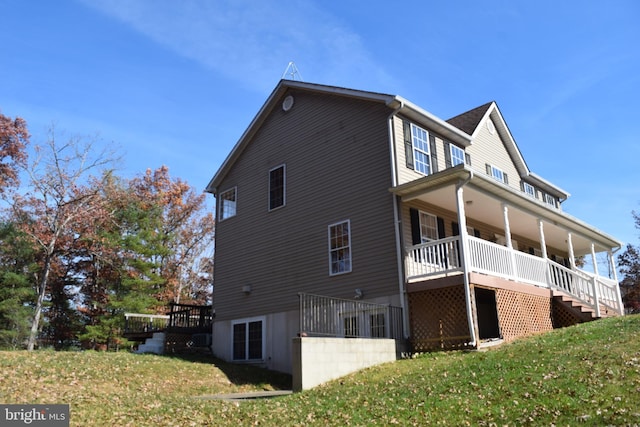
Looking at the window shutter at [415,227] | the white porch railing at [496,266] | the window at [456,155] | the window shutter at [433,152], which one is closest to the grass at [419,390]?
the white porch railing at [496,266]

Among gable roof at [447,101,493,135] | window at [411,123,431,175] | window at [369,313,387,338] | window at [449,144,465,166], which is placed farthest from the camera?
gable roof at [447,101,493,135]

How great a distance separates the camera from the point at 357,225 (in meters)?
15.6

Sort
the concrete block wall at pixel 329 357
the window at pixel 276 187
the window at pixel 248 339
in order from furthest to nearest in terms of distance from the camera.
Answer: the window at pixel 276 187
the window at pixel 248 339
the concrete block wall at pixel 329 357

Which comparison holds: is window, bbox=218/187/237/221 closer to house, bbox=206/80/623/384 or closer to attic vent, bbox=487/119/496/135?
house, bbox=206/80/623/384

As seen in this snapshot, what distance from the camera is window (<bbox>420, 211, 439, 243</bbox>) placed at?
50.6 feet

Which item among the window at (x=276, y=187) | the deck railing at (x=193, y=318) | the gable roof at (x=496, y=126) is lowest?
the deck railing at (x=193, y=318)

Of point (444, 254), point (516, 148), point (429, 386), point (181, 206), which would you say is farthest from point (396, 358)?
point (181, 206)

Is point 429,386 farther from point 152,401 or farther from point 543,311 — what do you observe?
point 543,311

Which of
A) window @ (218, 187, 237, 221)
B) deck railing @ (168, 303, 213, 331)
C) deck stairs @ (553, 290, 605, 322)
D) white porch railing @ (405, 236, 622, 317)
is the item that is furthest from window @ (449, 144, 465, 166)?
deck railing @ (168, 303, 213, 331)

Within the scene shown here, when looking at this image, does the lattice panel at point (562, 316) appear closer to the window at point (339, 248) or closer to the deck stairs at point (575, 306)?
the deck stairs at point (575, 306)

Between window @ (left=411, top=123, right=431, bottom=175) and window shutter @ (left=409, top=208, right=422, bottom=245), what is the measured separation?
1.62 m

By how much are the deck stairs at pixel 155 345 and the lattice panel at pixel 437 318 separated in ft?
32.1

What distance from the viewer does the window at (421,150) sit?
637 inches

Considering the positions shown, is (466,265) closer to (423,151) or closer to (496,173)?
(423,151)
